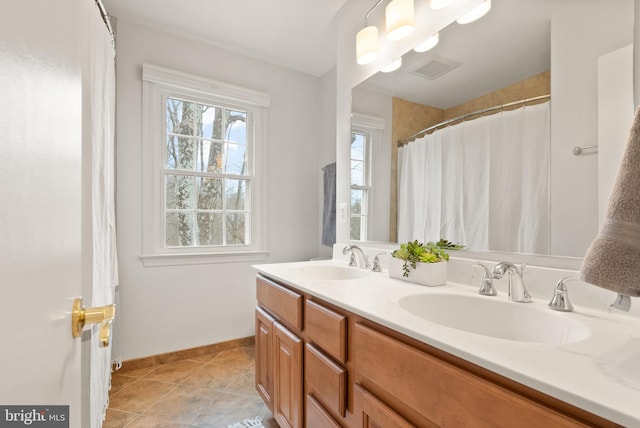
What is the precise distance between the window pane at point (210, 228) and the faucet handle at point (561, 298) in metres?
2.39

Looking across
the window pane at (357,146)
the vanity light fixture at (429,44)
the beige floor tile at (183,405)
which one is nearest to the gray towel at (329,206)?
the window pane at (357,146)

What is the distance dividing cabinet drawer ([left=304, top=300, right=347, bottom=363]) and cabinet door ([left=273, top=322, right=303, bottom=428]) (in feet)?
0.45

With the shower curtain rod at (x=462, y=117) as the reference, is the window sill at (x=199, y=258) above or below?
below

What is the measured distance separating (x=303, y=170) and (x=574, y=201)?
2.31m

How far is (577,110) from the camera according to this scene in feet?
3.07

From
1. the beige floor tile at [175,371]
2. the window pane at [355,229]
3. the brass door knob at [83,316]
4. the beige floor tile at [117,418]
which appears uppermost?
the window pane at [355,229]

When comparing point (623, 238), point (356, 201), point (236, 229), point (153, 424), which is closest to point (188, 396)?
point (153, 424)

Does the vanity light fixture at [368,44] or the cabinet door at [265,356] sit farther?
the vanity light fixture at [368,44]

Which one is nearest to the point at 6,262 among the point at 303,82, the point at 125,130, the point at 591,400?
the point at 591,400

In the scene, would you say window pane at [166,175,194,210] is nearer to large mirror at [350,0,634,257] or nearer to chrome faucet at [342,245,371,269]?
chrome faucet at [342,245,371,269]

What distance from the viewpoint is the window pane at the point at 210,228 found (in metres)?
2.55

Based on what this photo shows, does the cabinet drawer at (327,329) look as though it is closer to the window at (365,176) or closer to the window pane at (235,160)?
the window at (365,176)

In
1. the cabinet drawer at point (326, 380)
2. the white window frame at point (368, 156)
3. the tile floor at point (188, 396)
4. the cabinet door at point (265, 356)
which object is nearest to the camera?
the cabinet drawer at point (326, 380)

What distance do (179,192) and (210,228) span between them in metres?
0.40
